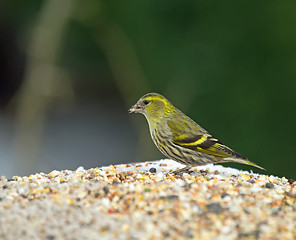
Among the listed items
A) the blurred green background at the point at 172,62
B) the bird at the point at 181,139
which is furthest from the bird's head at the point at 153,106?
the blurred green background at the point at 172,62

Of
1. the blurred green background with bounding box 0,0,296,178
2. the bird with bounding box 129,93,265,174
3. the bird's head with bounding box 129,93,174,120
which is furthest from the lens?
the blurred green background with bounding box 0,0,296,178

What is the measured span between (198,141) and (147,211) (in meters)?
2.18

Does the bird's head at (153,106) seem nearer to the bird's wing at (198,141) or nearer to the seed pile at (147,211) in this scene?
the bird's wing at (198,141)

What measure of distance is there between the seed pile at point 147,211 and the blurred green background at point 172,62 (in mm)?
3576

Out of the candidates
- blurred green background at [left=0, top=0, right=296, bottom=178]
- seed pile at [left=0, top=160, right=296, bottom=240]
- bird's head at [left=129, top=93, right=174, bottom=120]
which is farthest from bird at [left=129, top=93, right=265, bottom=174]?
blurred green background at [left=0, top=0, right=296, bottom=178]

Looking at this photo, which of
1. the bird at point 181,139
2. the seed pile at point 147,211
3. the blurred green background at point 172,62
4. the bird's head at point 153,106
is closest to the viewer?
the seed pile at point 147,211

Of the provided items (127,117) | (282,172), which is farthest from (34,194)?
(127,117)

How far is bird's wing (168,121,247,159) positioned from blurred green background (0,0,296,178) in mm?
2205

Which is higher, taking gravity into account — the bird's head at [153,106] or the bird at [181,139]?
the bird's head at [153,106]

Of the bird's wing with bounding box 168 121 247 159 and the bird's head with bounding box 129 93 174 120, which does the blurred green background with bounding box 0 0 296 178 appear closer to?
the bird's head with bounding box 129 93 174 120

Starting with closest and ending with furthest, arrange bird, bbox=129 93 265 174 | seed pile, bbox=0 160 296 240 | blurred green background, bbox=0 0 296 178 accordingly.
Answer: seed pile, bbox=0 160 296 240 → bird, bbox=129 93 265 174 → blurred green background, bbox=0 0 296 178

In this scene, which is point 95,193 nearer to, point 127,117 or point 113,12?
point 113,12

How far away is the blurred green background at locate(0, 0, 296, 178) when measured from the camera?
7520 mm

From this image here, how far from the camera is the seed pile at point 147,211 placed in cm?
289
